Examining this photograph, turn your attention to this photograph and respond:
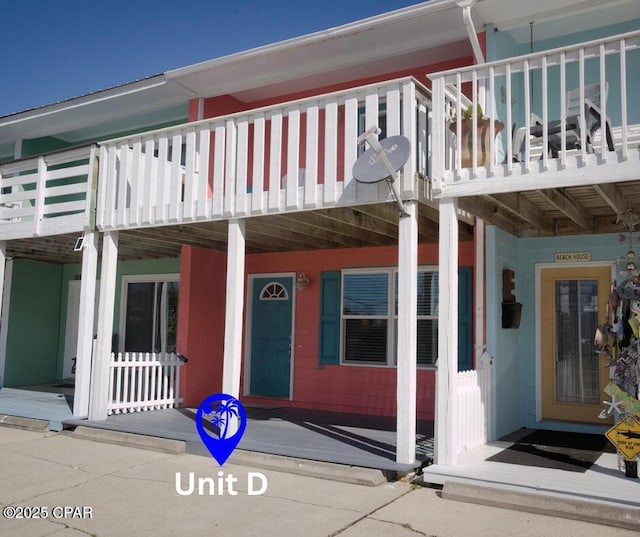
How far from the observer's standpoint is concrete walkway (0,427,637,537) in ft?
14.8

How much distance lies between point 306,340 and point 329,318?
575 mm

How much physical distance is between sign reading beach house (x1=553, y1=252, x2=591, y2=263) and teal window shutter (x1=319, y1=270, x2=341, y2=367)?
10.7 ft

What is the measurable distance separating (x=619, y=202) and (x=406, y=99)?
2366mm

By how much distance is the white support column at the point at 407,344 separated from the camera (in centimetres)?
586

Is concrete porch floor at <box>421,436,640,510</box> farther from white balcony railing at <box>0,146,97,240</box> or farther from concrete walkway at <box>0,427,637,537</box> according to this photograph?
white balcony railing at <box>0,146,97,240</box>

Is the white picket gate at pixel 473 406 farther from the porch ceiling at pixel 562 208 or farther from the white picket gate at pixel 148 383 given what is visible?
the white picket gate at pixel 148 383

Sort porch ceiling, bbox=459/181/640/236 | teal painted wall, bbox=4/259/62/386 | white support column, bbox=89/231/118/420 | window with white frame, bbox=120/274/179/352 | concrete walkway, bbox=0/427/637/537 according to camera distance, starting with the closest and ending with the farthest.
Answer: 1. concrete walkway, bbox=0/427/637/537
2. porch ceiling, bbox=459/181/640/236
3. white support column, bbox=89/231/118/420
4. window with white frame, bbox=120/274/179/352
5. teal painted wall, bbox=4/259/62/386

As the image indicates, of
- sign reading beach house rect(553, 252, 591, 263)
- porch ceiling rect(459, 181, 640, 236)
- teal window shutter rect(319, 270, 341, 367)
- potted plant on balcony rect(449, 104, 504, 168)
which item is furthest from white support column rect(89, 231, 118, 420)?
sign reading beach house rect(553, 252, 591, 263)

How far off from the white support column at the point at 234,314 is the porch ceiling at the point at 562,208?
2.66 m

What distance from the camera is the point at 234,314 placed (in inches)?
281

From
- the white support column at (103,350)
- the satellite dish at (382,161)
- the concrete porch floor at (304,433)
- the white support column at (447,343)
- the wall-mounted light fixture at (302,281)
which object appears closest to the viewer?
the white support column at (447,343)

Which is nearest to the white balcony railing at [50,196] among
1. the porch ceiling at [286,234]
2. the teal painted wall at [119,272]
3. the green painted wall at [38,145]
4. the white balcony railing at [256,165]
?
the white balcony railing at [256,165]

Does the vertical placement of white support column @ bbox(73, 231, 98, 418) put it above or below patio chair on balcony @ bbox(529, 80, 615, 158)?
below

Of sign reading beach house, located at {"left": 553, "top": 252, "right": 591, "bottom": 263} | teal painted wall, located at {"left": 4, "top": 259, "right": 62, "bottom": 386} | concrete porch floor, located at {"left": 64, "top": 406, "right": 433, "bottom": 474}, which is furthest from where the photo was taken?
teal painted wall, located at {"left": 4, "top": 259, "right": 62, "bottom": 386}
